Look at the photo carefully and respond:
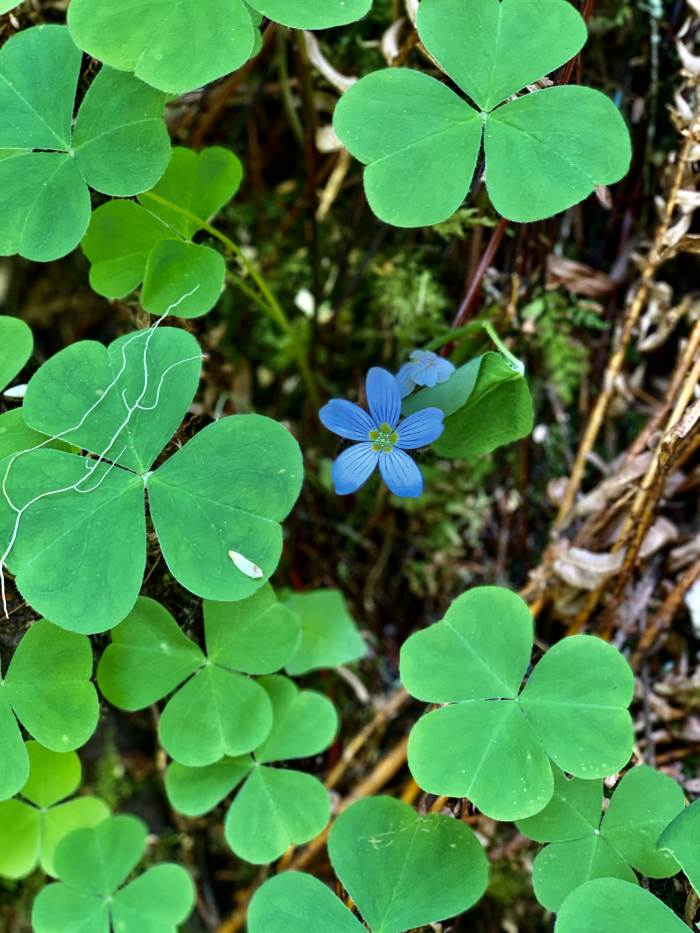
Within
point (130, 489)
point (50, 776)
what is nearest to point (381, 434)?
point (130, 489)

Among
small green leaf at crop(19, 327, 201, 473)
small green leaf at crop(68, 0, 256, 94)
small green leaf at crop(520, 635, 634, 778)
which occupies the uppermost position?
small green leaf at crop(68, 0, 256, 94)

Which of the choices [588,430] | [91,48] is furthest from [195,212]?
[588,430]

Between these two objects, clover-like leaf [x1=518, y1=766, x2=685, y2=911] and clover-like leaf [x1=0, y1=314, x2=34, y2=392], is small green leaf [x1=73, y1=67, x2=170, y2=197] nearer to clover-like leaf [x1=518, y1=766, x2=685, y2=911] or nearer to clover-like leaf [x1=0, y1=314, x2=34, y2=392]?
clover-like leaf [x1=0, y1=314, x2=34, y2=392]

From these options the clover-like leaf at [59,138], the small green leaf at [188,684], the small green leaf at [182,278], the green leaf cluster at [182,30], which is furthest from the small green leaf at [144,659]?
the green leaf cluster at [182,30]

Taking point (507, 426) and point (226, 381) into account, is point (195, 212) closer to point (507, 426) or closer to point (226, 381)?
point (226, 381)

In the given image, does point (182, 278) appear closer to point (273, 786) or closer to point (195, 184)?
point (195, 184)

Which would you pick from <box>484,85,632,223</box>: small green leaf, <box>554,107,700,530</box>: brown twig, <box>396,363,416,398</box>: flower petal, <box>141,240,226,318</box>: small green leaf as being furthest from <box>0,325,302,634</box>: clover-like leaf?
<box>554,107,700,530</box>: brown twig
